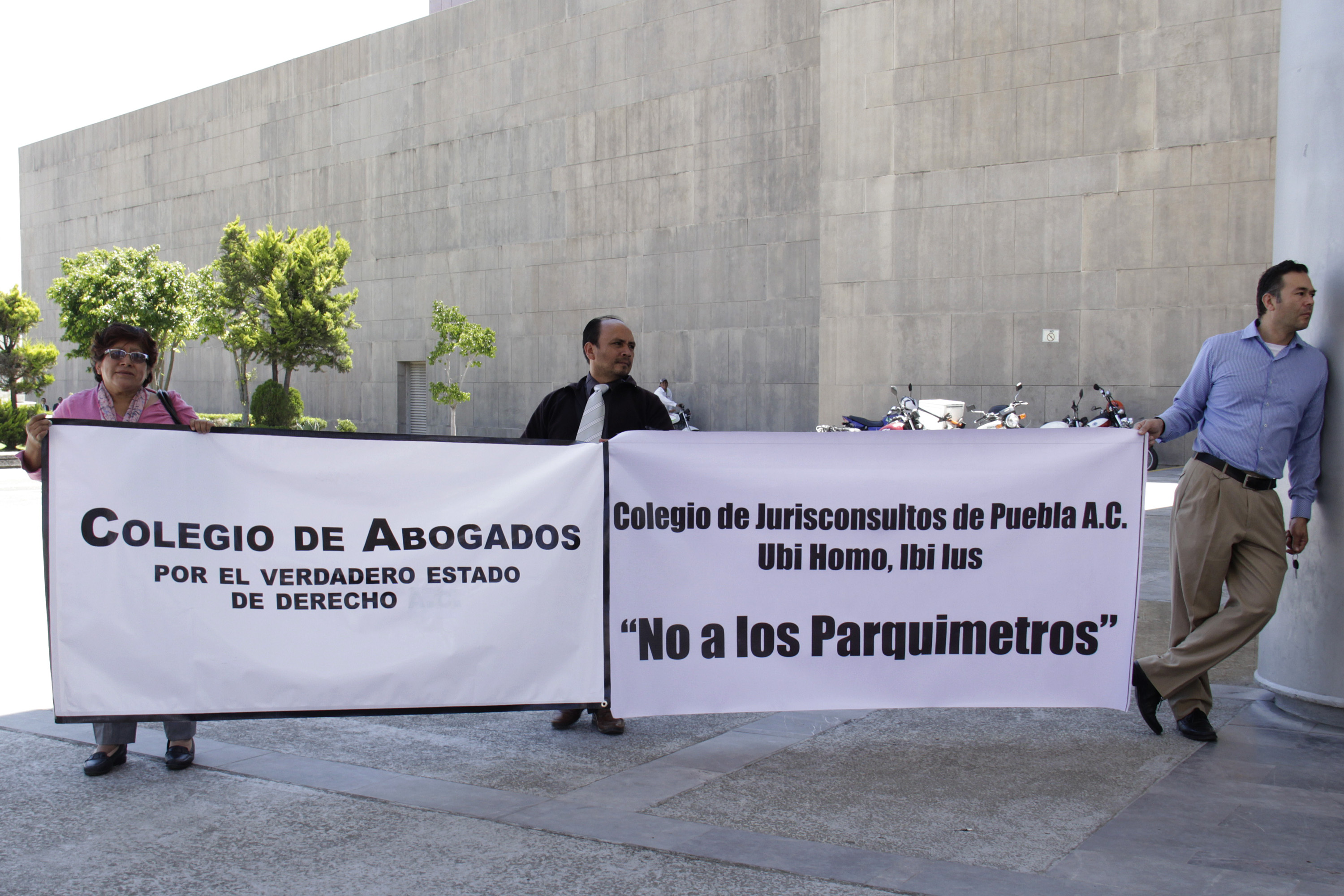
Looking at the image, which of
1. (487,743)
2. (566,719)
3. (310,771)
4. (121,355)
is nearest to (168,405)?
(121,355)

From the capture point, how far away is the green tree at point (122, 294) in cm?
3158

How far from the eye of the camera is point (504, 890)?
A: 342 cm

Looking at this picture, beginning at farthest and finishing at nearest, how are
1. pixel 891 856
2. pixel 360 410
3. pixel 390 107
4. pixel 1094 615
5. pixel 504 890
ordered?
pixel 360 410 → pixel 390 107 → pixel 1094 615 → pixel 891 856 → pixel 504 890

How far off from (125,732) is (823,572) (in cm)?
294

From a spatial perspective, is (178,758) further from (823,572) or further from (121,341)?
(823,572)

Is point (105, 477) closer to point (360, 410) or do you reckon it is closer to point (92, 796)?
point (92, 796)

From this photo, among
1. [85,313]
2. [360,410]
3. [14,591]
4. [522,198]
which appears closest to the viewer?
[14,591]

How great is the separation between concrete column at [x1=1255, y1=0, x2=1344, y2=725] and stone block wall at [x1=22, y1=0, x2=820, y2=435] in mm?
26038

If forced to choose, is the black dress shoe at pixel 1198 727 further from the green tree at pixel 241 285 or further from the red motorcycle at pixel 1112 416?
the green tree at pixel 241 285

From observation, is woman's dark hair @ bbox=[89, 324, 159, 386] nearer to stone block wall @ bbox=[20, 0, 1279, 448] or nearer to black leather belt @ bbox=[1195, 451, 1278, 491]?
black leather belt @ bbox=[1195, 451, 1278, 491]

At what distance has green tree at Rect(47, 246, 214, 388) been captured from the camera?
31.6m

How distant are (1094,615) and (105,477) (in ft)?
13.6

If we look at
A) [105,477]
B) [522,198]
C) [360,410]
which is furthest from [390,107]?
[105,477]

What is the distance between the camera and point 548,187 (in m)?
36.8
